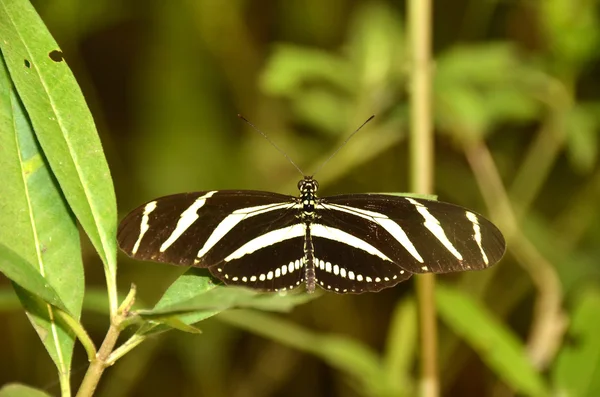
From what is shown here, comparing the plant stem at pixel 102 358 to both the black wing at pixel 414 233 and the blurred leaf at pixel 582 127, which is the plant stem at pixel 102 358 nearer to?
the black wing at pixel 414 233

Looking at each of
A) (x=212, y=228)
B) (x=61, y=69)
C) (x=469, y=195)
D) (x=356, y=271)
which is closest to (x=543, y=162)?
(x=469, y=195)

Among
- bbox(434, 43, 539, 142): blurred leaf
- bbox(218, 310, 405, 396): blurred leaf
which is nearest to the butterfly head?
bbox(218, 310, 405, 396): blurred leaf

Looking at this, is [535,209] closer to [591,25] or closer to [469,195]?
[469,195]

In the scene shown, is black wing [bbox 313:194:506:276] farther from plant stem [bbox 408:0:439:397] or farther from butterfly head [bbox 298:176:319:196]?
plant stem [bbox 408:0:439:397]

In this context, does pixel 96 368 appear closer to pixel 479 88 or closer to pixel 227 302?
pixel 227 302

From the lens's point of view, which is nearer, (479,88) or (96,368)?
(96,368)

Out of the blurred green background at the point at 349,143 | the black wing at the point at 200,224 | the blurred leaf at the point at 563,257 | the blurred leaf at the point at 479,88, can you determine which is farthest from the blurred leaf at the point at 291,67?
the blurred leaf at the point at 563,257

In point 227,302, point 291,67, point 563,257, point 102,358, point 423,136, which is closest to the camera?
point 227,302

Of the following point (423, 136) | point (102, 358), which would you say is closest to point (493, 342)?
point (423, 136)
